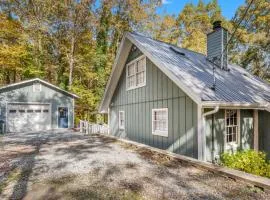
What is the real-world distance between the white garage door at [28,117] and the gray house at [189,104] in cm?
866

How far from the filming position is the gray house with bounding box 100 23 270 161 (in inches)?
262

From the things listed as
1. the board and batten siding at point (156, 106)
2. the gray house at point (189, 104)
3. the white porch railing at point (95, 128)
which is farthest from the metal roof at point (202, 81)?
the white porch railing at point (95, 128)

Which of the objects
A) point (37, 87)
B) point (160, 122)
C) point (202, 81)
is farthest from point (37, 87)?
point (202, 81)

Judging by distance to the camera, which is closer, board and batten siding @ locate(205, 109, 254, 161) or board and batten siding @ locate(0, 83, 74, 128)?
board and batten siding @ locate(205, 109, 254, 161)

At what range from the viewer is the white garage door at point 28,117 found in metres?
16.0

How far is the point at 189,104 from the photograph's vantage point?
22.9 ft

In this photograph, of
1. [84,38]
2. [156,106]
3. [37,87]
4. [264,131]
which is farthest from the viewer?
Answer: [84,38]

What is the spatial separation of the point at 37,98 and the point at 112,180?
47.4ft

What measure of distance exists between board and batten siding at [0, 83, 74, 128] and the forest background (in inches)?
106

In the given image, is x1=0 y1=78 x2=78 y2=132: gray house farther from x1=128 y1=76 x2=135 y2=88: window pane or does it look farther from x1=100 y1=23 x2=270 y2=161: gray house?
x1=128 y1=76 x2=135 y2=88: window pane

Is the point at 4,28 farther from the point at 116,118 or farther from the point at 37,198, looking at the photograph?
the point at 37,198

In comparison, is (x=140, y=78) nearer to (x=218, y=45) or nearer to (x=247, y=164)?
(x=218, y=45)

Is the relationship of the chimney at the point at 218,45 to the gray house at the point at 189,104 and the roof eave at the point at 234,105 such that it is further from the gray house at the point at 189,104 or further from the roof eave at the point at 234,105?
the roof eave at the point at 234,105

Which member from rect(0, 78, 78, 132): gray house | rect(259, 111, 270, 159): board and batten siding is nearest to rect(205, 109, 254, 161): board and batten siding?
rect(259, 111, 270, 159): board and batten siding
